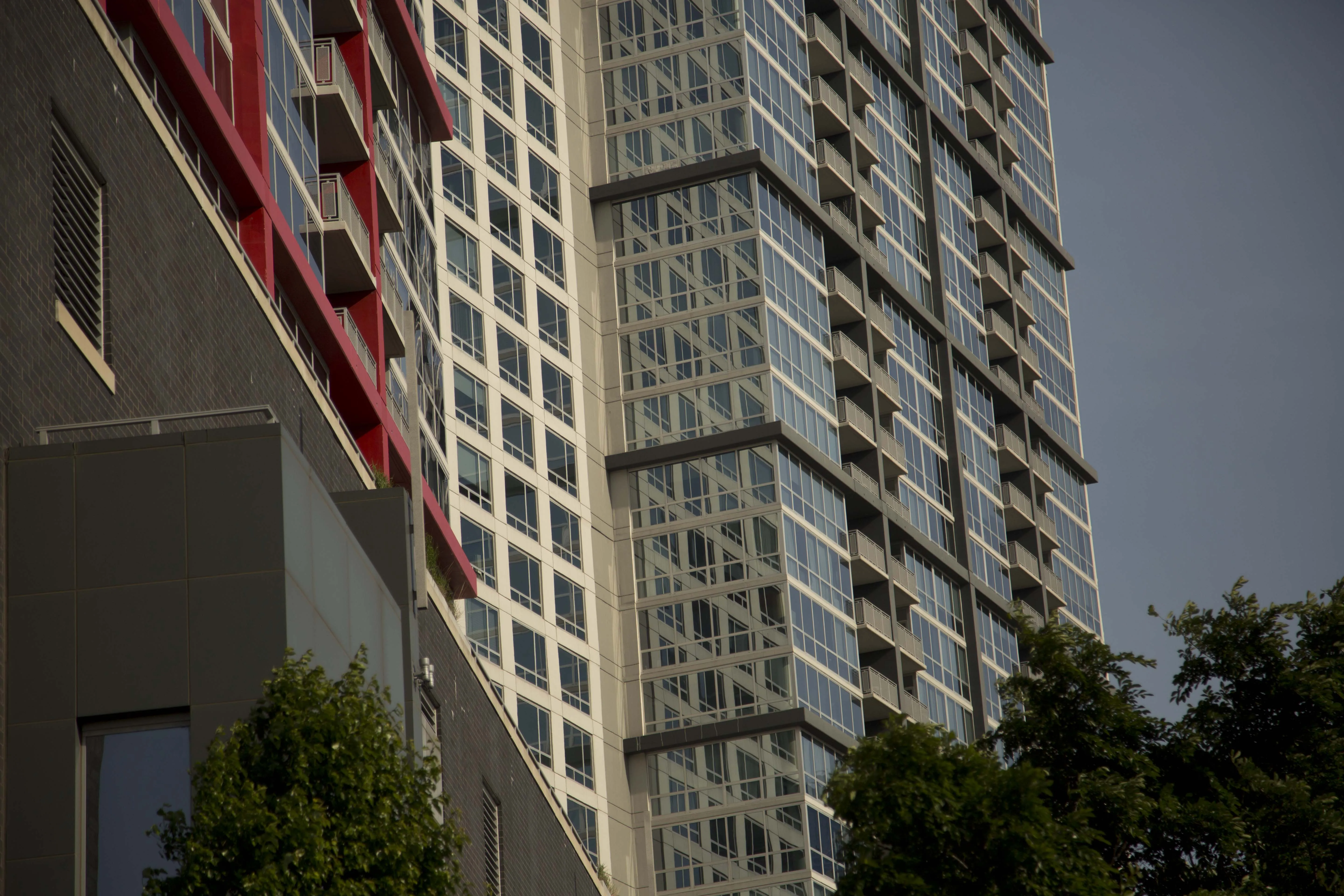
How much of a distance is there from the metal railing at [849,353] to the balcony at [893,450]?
2.94 metres

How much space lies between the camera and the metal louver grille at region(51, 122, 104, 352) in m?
23.2

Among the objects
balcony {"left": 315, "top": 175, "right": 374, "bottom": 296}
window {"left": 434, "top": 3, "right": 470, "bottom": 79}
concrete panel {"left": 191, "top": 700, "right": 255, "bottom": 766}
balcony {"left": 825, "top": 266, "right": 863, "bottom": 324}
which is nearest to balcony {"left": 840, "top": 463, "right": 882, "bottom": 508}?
balcony {"left": 825, "top": 266, "right": 863, "bottom": 324}

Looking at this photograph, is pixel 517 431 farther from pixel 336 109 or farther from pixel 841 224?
pixel 336 109

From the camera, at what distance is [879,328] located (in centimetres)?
9512

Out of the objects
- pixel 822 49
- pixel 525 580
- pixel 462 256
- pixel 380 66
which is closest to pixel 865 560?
pixel 525 580

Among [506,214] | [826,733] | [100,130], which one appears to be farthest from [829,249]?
[100,130]

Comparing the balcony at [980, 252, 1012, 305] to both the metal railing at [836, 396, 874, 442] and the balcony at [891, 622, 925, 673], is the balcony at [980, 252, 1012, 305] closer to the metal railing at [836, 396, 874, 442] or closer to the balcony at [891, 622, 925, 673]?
the metal railing at [836, 396, 874, 442]

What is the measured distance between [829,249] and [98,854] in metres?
76.8

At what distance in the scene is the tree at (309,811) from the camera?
1695 centimetres

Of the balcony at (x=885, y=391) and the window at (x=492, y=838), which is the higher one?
the balcony at (x=885, y=391)

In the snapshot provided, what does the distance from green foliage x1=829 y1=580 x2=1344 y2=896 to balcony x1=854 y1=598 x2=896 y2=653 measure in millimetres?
52293

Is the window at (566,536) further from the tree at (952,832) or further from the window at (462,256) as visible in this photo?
the tree at (952,832)

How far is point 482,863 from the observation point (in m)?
36.3

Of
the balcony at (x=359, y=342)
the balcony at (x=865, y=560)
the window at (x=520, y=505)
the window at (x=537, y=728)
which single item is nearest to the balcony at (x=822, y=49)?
the balcony at (x=865, y=560)
